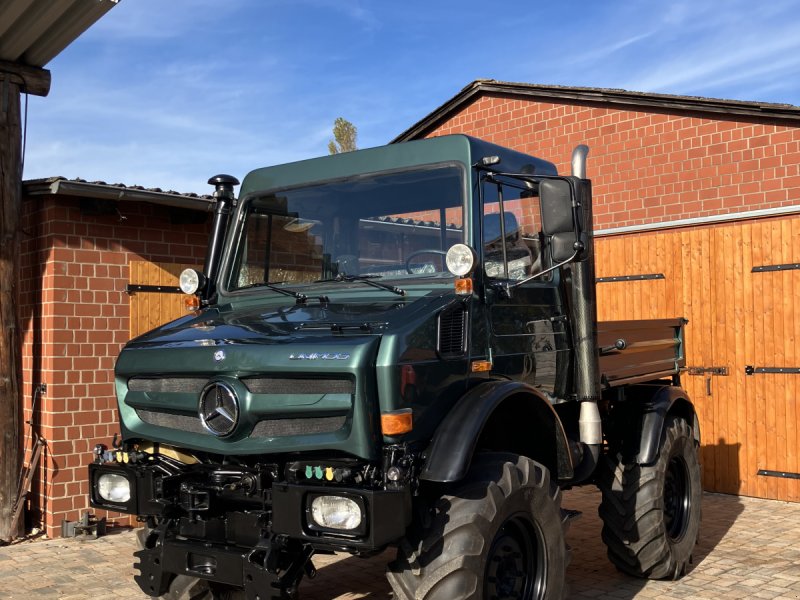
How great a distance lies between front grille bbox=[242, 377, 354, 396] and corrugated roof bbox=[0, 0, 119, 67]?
456 cm

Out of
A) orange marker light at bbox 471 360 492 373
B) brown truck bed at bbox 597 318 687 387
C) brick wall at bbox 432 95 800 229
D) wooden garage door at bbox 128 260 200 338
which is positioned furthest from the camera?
brick wall at bbox 432 95 800 229

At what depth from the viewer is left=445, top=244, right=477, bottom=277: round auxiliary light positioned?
166 inches

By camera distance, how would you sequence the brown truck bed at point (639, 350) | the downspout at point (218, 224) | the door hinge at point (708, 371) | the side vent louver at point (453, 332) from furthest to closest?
the door hinge at point (708, 371), the brown truck bed at point (639, 350), the downspout at point (218, 224), the side vent louver at point (453, 332)

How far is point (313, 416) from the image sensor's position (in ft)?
12.7

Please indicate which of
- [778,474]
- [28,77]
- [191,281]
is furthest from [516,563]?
[28,77]

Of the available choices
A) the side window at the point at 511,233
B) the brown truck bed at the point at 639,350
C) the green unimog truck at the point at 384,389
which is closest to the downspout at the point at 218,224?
the green unimog truck at the point at 384,389

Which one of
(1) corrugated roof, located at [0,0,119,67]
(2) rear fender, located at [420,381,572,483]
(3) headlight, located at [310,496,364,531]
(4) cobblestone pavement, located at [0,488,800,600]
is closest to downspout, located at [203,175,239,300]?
(2) rear fender, located at [420,381,572,483]

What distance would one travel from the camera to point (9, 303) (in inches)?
299

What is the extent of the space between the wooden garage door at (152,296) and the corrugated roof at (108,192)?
25.4 inches

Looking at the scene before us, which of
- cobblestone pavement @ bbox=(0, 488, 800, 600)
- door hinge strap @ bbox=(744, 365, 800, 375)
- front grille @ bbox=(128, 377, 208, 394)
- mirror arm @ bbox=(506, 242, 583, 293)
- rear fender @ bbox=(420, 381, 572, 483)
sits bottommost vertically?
cobblestone pavement @ bbox=(0, 488, 800, 600)

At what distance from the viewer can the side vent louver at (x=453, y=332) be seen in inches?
165

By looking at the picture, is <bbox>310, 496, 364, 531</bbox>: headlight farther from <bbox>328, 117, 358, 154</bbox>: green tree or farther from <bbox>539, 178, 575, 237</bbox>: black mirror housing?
<bbox>328, 117, 358, 154</bbox>: green tree

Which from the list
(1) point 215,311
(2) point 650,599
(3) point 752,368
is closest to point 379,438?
(1) point 215,311

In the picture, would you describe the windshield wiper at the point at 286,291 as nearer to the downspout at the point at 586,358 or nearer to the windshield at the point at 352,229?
the windshield at the point at 352,229
